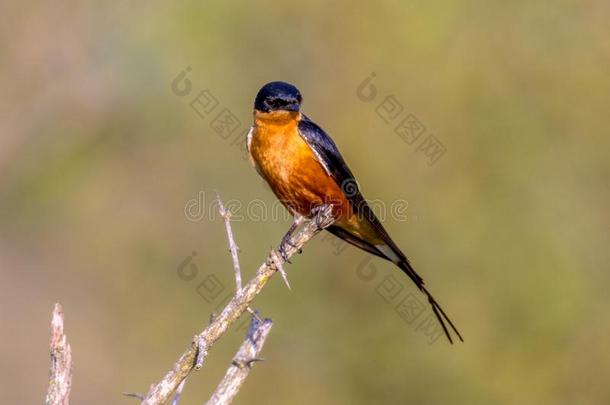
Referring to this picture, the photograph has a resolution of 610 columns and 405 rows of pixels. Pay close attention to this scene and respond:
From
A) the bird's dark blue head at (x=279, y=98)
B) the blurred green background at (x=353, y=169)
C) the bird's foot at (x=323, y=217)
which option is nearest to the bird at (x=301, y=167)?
the bird's dark blue head at (x=279, y=98)

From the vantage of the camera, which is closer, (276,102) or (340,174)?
(276,102)

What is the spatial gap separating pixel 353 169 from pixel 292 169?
499cm

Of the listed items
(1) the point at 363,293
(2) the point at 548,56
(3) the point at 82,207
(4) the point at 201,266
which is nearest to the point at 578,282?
(1) the point at 363,293

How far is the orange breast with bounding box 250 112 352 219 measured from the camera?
765 cm

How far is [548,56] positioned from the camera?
14.3 metres

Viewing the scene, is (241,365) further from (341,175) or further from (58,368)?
(341,175)

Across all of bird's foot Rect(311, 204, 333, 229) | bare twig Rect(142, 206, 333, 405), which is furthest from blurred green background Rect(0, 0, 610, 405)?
bare twig Rect(142, 206, 333, 405)

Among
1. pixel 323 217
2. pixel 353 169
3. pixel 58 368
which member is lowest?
pixel 58 368

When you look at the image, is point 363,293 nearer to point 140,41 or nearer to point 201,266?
point 201,266

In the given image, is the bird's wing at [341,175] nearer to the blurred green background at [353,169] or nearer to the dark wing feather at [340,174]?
the dark wing feather at [340,174]

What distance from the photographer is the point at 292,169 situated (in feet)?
25.1

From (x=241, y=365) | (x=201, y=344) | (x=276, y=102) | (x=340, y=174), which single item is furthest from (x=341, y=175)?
(x=201, y=344)

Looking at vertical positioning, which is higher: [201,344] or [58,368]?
[201,344]

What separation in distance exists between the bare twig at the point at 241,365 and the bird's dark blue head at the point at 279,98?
2.56 metres
